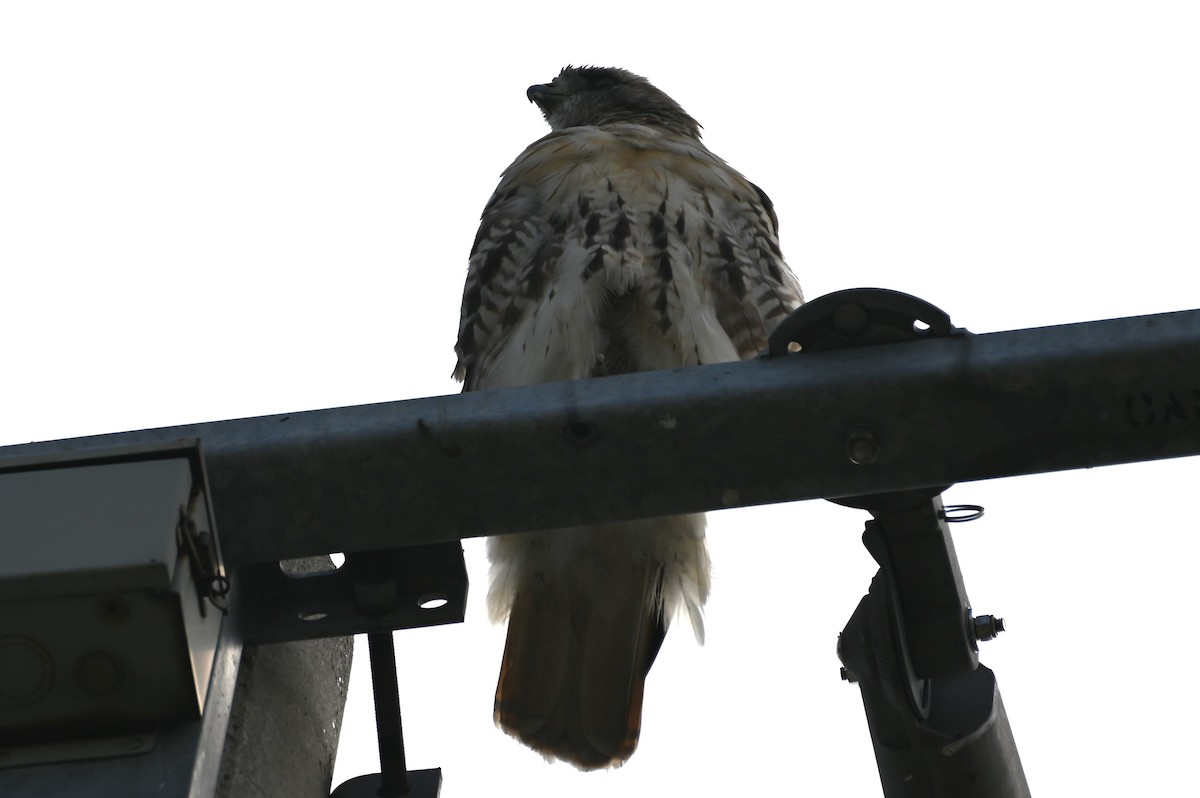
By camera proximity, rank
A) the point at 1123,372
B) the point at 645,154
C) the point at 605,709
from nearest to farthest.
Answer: the point at 1123,372 < the point at 605,709 < the point at 645,154

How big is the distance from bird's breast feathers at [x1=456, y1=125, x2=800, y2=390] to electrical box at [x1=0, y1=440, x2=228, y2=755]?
197cm

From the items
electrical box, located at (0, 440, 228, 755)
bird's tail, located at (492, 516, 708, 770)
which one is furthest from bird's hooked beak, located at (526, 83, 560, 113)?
electrical box, located at (0, 440, 228, 755)

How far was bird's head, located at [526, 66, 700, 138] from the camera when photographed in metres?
5.00

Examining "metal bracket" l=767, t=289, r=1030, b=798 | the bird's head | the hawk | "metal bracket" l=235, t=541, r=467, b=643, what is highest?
the bird's head

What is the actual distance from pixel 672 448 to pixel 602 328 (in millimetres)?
1861

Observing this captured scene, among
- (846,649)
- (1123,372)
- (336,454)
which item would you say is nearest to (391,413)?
(336,454)

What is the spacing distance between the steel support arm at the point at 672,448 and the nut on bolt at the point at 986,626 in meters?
0.31

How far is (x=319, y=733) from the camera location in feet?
5.43

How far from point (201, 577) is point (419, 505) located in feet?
0.78

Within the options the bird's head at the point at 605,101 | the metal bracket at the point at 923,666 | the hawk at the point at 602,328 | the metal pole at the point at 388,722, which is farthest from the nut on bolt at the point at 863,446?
the bird's head at the point at 605,101

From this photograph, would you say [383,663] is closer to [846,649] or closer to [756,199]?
[846,649]

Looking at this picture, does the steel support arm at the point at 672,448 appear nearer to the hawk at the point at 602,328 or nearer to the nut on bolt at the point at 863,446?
the nut on bolt at the point at 863,446

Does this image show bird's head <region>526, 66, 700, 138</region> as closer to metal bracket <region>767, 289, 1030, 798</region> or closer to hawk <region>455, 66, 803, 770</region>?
hawk <region>455, 66, 803, 770</region>

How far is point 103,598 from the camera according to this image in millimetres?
1163
